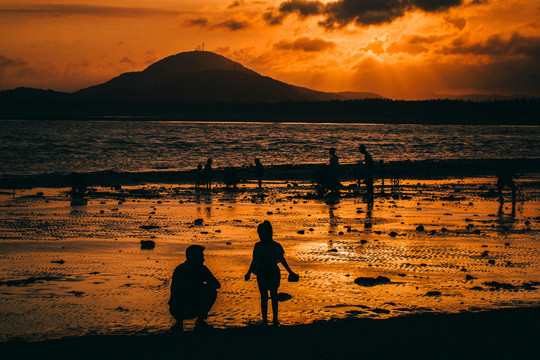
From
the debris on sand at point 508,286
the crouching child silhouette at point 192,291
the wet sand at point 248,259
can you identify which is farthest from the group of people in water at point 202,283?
the debris on sand at point 508,286

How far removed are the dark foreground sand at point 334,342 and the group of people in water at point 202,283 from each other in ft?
0.90

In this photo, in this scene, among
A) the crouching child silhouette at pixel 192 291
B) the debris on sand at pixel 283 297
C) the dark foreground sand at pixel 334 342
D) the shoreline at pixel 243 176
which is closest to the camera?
the dark foreground sand at pixel 334 342

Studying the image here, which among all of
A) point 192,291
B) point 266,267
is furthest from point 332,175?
point 192,291

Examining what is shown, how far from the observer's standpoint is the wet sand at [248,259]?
28.6 feet

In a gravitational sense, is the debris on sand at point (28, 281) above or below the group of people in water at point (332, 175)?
below

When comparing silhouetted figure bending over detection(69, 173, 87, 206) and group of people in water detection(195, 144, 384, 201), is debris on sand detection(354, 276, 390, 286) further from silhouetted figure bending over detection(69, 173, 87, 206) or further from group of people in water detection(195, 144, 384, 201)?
silhouetted figure bending over detection(69, 173, 87, 206)

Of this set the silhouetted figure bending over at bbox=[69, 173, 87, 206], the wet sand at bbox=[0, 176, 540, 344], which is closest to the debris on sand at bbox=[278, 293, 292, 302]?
the wet sand at bbox=[0, 176, 540, 344]

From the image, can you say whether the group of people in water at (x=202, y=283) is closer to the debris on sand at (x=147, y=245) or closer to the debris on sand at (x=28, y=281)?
the debris on sand at (x=28, y=281)

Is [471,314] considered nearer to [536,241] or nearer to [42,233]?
[536,241]

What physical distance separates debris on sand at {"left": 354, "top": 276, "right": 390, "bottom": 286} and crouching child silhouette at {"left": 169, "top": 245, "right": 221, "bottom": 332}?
3.12 meters

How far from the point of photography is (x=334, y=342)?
731 cm

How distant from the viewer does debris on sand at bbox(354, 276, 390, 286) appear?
10.2 metres

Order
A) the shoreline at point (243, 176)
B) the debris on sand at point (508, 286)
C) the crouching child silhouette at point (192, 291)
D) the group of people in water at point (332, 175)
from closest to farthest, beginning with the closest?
the crouching child silhouette at point (192, 291), the debris on sand at point (508, 286), the group of people in water at point (332, 175), the shoreline at point (243, 176)

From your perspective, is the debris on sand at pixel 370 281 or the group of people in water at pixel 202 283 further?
the debris on sand at pixel 370 281
